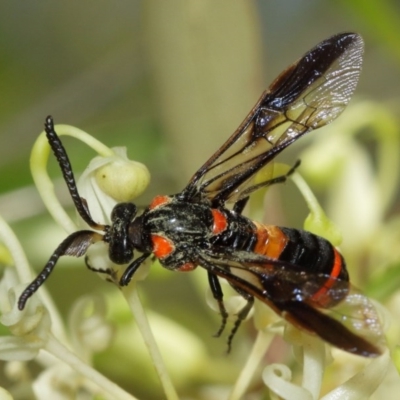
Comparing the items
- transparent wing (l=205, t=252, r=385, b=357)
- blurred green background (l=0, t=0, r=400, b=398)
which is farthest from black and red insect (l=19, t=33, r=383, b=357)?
blurred green background (l=0, t=0, r=400, b=398)

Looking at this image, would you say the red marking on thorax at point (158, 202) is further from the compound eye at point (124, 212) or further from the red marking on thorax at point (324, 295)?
the red marking on thorax at point (324, 295)

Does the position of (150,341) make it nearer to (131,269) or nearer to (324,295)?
(131,269)

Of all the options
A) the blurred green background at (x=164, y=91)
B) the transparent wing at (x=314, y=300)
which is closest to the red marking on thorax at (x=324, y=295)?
the transparent wing at (x=314, y=300)

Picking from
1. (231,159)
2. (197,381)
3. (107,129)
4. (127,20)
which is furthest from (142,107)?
(231,159)

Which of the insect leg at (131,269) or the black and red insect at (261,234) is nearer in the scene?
the black and red insect at (261,234)

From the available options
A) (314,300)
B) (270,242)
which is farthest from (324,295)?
(270,242)

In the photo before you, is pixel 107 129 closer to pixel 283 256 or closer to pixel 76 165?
pixel 76 165

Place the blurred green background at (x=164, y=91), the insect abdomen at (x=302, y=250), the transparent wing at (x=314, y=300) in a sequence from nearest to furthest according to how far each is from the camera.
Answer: the transparent wing at (x=314, y=300) < the insect abdomen at (x=302, y=250) < the blurred green background at (x=164, y=91)
